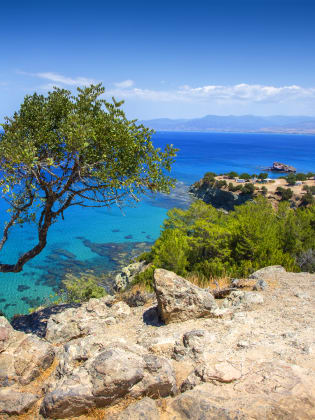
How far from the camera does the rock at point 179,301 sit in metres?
8.73

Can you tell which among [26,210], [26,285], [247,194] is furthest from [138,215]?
[26,210]

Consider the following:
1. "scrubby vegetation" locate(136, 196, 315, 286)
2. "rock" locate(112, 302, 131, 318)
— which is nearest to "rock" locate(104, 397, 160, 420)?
"rock" locate(112, 302, 131, 318)

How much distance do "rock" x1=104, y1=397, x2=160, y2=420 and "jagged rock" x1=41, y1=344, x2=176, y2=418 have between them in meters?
0.34

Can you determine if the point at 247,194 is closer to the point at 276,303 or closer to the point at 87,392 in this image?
the point at 276,303

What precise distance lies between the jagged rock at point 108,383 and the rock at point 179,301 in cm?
258

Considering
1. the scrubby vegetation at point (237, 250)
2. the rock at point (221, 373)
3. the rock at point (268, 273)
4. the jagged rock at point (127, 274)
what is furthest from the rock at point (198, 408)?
the jagged rock at point (127, 274)

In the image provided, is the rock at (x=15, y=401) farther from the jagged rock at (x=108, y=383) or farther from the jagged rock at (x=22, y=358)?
the jagged rock at (x=22, y=358)

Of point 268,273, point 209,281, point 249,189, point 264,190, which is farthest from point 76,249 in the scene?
point 264,190

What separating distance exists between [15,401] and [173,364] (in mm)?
3419

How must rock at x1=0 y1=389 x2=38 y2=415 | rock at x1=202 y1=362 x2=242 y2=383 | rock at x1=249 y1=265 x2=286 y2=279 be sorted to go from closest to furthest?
rock at x1=0 y1=389 x2=38 y2=415, rock at x1=202 y1=362 x2=242 y2=383, rock at x1=249 y1=265 x2=286 y2=279

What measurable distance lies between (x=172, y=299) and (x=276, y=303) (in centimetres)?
390

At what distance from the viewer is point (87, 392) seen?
538cm

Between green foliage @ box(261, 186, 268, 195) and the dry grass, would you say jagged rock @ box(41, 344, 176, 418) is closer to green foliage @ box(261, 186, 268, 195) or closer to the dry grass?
the dry grass

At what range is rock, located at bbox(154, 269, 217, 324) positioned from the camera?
344 inches
